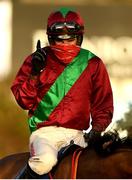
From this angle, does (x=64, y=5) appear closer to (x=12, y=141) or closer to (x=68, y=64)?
(x=12, y=141)

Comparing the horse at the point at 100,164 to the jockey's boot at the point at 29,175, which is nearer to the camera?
the horse at the point at 100,164

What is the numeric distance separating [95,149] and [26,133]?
16.7 feet

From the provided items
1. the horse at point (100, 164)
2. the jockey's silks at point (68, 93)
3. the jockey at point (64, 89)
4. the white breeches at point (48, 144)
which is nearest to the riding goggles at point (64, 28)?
the jockey at point (64, 89)

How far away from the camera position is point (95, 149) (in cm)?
365

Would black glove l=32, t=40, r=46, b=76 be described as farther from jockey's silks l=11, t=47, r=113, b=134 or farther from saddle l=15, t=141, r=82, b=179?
saddle l=15, t=141, r=82, b=179

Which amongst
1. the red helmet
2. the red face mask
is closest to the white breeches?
the red face mask

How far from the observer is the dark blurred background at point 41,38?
841cm

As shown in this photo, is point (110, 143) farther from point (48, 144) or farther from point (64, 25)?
point (64, 25)

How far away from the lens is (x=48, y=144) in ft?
12.7

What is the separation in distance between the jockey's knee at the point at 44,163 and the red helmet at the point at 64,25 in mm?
673

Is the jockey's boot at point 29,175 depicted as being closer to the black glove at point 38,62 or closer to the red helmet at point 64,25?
the black glove at point 38,62

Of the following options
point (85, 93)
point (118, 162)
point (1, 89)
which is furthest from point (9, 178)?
point (1, 89)

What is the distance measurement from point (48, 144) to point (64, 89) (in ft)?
1.05

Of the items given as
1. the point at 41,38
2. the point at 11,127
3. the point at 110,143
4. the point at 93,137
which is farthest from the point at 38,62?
the point at 11,127
